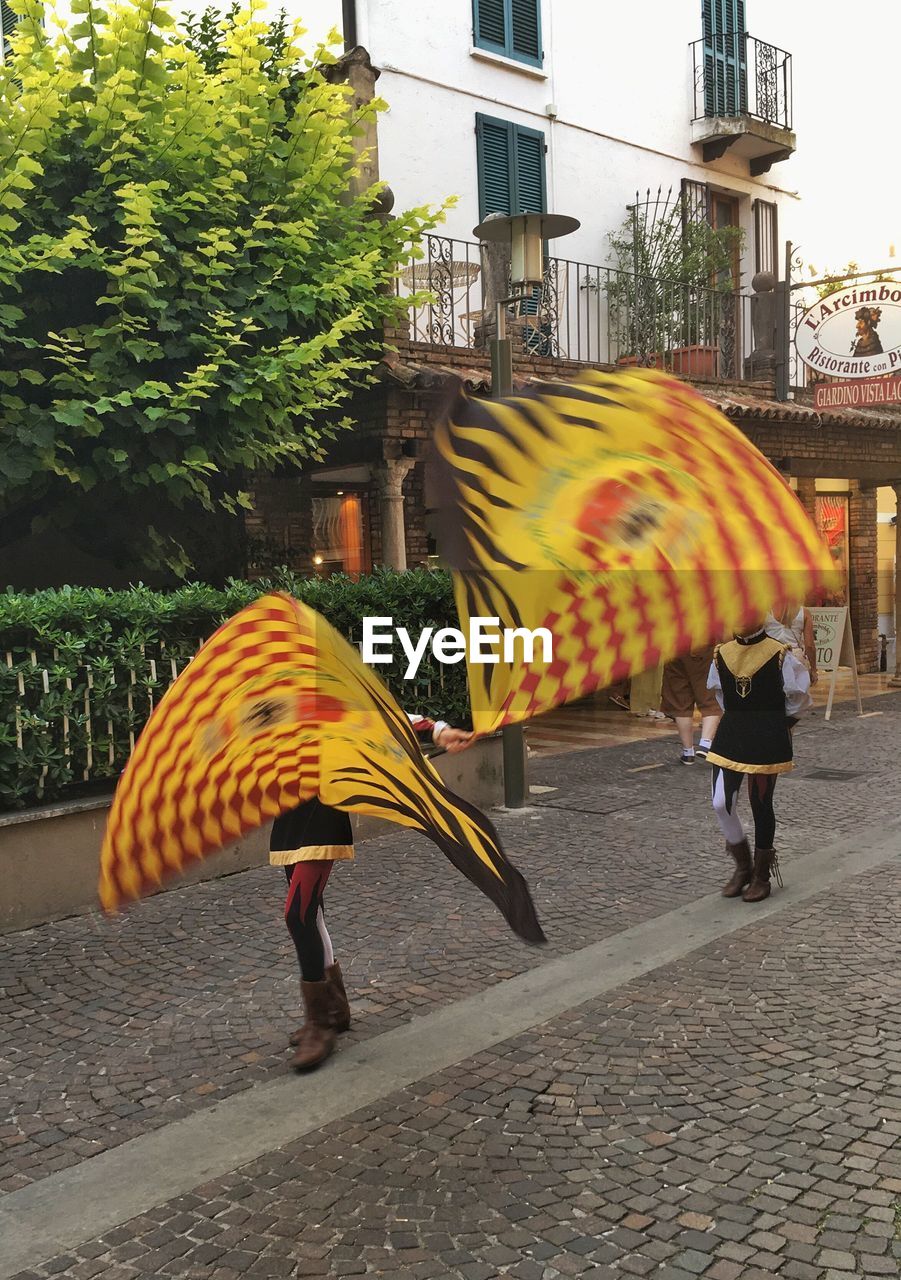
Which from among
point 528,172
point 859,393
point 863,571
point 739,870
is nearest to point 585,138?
point 528,172

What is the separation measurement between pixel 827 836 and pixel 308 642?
553 centimetres

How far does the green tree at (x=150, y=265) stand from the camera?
695 cm

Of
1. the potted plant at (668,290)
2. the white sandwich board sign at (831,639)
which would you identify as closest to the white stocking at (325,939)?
the white sandwich board sign at (831,639)

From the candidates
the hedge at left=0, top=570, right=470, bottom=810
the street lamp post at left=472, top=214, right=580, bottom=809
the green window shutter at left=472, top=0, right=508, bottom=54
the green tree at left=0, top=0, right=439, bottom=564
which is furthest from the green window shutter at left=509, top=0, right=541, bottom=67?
the hedge at left=0, top=570, right=470, bottom=810

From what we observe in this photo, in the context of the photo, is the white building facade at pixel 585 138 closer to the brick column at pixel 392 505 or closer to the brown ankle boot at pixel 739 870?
the brick column at pixel 392 505

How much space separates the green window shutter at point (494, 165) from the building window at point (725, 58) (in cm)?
414

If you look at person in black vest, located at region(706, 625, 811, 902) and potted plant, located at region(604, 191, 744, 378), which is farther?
potted plant, located at region(604, 191, 744, 378)

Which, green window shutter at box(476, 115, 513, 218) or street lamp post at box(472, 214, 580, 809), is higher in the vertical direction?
green window shutter at box(476, 115, 513, 218)

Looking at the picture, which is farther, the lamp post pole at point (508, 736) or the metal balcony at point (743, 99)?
the metal balcony at point (743, 99)

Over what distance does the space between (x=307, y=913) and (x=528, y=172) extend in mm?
11753

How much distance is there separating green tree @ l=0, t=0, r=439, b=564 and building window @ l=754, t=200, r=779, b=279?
10048mm

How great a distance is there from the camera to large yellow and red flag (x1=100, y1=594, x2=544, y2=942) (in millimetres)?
3018

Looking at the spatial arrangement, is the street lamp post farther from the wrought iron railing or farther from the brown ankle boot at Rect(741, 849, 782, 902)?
the wrought iron railing

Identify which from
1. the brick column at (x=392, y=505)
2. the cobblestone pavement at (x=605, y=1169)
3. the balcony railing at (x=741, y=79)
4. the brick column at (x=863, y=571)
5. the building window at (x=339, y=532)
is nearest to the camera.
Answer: the cobblestone pavement at (x=605, y=1169)
